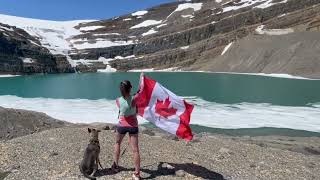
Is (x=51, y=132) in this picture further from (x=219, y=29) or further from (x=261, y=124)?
(x=219, y=29)

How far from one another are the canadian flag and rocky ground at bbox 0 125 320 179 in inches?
42.3

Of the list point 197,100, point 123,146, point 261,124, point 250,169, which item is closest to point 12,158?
point 123,146

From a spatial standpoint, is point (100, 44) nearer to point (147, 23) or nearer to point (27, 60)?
point (147, 23)

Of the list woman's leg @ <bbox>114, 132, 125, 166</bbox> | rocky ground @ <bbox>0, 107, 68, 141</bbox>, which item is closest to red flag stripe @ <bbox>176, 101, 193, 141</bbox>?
woman's leg @ <bbox>114, 132, 125, 166</bbox>

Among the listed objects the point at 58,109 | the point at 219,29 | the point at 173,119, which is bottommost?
the point at 58,109

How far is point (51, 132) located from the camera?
663 inches

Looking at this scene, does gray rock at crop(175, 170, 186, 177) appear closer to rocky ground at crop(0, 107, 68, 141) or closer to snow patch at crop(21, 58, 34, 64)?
rocky ground at crop(0, 107, 68, 141)

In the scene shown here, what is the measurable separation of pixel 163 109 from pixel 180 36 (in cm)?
13450

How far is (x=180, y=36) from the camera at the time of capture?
146375 millimetres

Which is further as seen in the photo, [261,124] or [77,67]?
[77,67]

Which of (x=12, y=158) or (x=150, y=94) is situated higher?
(x=150, y=94)

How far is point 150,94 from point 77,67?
14182cm

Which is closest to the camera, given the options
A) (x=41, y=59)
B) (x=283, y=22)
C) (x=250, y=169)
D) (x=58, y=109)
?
(x=250, y=169)

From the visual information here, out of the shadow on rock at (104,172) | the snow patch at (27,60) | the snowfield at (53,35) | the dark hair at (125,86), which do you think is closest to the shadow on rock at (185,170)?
the shadow on rock at (104,172)
